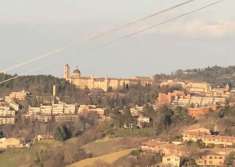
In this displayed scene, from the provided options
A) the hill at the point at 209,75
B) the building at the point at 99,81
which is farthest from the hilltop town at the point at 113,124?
the hill at the point at 209,75

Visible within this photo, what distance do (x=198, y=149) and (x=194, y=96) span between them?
105 ft

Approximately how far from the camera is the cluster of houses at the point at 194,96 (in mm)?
60838

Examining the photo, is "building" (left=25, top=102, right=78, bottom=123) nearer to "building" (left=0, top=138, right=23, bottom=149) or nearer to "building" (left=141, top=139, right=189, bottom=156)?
"building" (left=0, top=138, right=23, bottom=149)

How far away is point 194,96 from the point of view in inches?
2645

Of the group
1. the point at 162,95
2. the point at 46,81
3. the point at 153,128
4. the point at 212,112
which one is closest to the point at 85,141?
the point at 153,128

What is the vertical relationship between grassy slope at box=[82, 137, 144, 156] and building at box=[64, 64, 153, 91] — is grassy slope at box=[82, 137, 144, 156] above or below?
below

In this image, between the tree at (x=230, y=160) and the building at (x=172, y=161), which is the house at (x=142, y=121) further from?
the tree at (x=230, y=160)

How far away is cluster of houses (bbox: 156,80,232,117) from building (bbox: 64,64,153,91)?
2654 millimetres

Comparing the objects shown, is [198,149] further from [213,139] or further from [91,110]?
[91,110]

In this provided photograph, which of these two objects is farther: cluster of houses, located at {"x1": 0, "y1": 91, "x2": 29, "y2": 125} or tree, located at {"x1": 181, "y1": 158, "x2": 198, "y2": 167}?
cluster of houses, located at {"x1": 0, "y1": 91, "x2": 29, "y2": 125}

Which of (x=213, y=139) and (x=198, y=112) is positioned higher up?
(x=198, y=112)

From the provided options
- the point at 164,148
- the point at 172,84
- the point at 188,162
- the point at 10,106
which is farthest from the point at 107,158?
the point at 172,84

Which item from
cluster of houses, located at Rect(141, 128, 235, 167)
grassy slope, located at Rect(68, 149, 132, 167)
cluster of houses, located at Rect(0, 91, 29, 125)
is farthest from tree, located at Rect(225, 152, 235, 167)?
cluster of houses, located at Rect(0, 91, 29, 125)

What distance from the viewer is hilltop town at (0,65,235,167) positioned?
3562 centimetres
